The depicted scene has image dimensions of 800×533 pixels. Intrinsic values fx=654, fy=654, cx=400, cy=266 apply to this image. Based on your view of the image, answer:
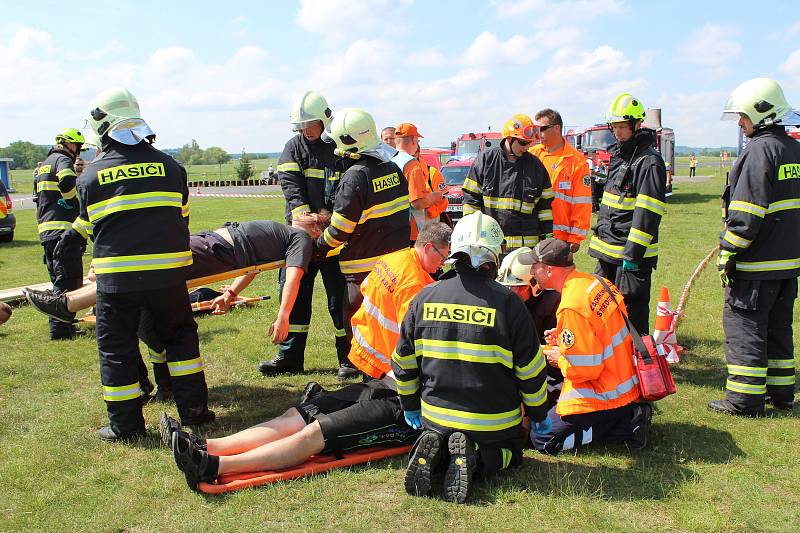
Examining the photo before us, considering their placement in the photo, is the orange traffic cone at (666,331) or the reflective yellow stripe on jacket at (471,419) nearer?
the reflective yellow stripe on jacket at (471,419)

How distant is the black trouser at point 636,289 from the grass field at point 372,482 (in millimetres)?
685

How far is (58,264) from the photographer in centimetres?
758

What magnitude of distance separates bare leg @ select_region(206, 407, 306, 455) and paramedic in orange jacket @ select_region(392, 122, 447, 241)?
11.6 ft

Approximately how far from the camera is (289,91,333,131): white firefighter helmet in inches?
234

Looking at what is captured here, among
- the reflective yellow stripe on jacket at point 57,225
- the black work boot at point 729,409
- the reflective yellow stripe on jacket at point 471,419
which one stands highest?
the reflective yellow stripe on jacket at point 57,225

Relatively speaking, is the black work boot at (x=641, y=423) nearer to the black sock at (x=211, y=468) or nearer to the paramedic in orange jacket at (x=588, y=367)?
the paramedic in orange jacket at (x=588, y=367)

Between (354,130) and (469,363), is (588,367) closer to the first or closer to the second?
(469,363)

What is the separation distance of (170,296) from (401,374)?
1.90m

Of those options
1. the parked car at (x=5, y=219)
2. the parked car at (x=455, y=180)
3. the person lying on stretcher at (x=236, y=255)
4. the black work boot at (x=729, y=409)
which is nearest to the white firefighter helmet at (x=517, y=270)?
the person lying on stretcher at (x=236, y=255)

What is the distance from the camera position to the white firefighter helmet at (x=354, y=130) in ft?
17.5

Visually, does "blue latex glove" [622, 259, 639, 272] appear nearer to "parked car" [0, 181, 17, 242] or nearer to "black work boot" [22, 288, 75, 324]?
"black work boot" [22, 288, 75, 324]

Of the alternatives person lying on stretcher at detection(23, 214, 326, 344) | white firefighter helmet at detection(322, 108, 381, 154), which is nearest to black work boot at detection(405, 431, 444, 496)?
person lying on stretcher at detection(23, 214, 326, 344)

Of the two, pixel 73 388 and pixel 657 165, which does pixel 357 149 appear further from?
pixel 73 388

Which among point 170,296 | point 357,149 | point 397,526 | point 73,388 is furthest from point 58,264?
point 397,526
